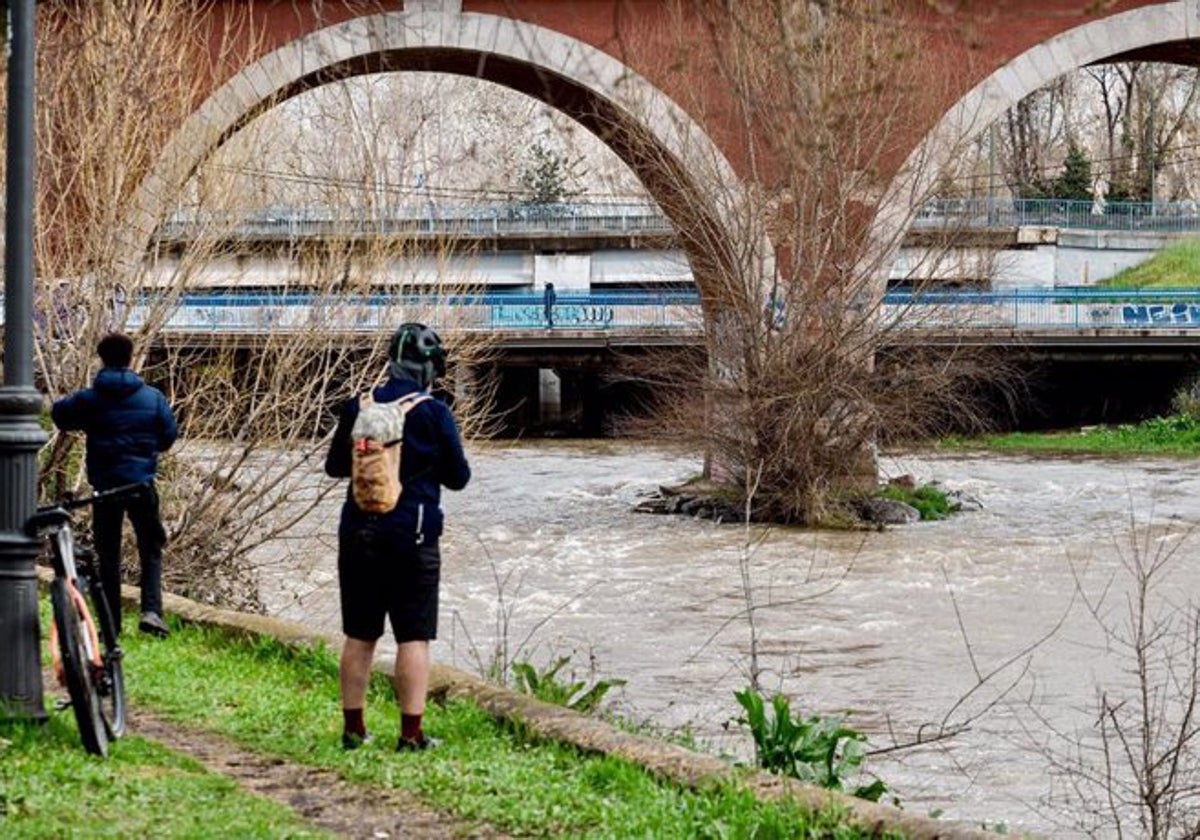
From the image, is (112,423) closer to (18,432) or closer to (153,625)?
(153,625)

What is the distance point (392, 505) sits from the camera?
6.44m

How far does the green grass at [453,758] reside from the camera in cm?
566

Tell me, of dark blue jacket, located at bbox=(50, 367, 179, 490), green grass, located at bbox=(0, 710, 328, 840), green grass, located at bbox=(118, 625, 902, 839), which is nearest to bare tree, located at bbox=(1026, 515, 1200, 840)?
green grass, located at bbox=(118, 625, 902, 839)

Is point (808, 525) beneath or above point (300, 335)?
beneath

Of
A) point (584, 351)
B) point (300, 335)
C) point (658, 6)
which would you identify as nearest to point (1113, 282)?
point (584, 351)

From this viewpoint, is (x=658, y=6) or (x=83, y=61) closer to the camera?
(x=83, y=61)

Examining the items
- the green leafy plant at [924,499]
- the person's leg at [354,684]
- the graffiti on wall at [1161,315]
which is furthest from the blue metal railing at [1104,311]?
the person's leg at [354,684]

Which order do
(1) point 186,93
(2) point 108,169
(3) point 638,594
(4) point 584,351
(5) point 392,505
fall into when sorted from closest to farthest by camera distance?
(5) point 392,505
(2) point 108,169
(1) point 186,93
(3) point 638,594
(4) point 584,351

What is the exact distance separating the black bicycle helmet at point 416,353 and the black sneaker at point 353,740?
4.12ft

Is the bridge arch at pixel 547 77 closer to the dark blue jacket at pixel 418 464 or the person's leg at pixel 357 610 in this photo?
the dark blue jacket at pixel 418 464

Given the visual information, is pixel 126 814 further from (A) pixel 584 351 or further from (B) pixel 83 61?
(A) pixel 584 351

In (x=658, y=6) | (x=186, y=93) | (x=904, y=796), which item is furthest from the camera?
(x=658, y=6)

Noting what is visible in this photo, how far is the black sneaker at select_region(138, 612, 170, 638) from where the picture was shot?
30.4ft

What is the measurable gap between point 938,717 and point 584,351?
29.0 metres
